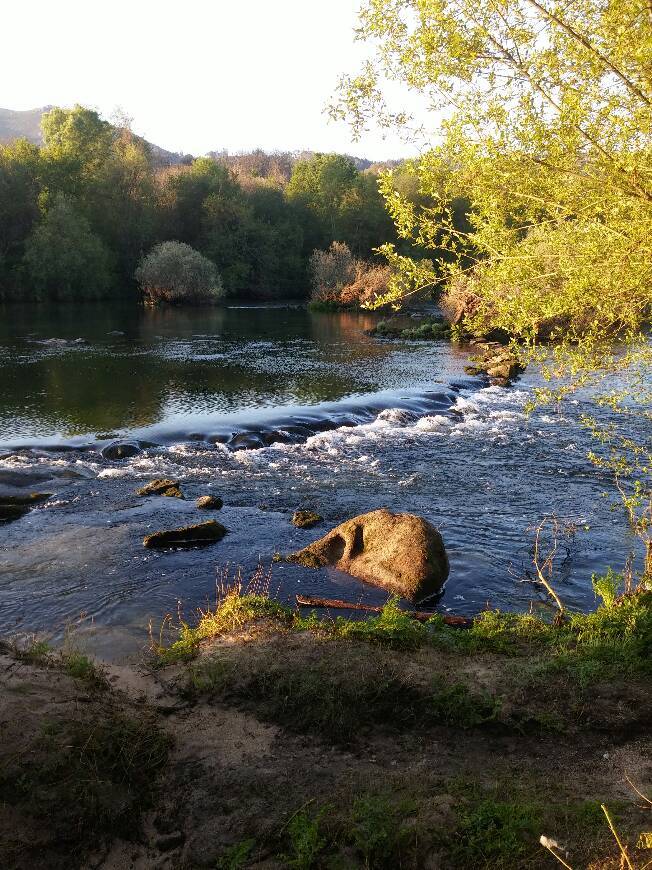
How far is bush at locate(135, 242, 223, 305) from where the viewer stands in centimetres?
6022

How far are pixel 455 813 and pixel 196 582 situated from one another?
22.1 feet

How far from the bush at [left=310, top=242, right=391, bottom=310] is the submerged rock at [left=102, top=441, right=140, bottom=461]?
41956 millimetres

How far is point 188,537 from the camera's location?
1283 cm

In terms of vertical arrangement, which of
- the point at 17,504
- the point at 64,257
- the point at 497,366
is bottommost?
the point at 17,504

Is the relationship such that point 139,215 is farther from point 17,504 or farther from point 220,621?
point 220,621

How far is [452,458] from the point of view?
1836cm

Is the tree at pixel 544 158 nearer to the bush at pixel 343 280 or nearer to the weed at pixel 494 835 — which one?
the weed at pixel 494 835

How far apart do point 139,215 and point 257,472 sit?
60.8m

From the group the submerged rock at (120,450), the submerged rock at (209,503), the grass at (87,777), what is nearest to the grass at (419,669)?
the grass at (87,777)

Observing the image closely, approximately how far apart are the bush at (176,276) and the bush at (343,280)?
9.75 m

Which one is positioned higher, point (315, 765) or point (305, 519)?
point (315, 765)

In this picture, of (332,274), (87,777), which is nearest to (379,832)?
(87,777)

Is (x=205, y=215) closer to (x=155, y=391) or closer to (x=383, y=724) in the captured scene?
(x=155, y=391)

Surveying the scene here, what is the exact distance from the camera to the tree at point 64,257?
59.1 m
